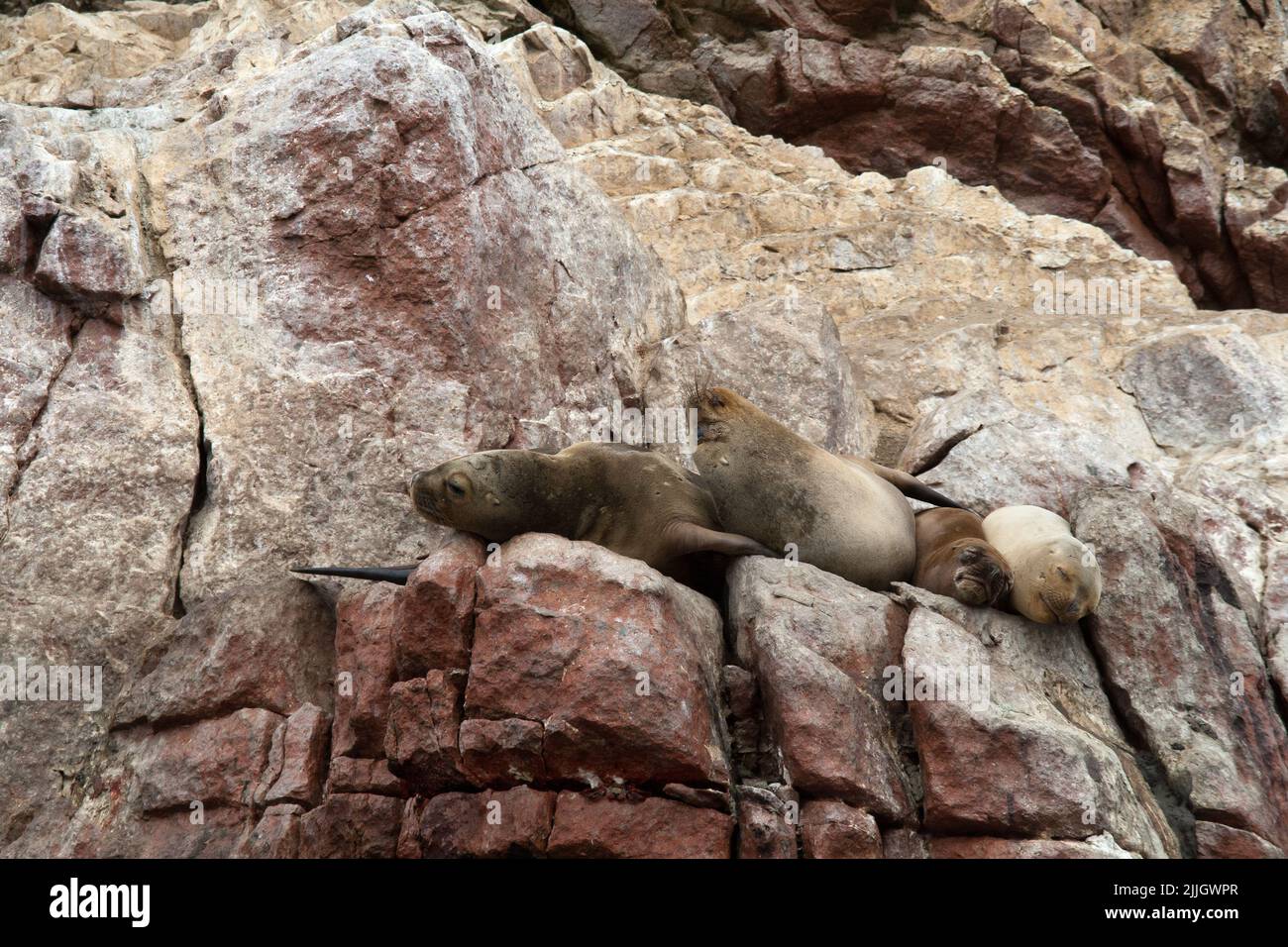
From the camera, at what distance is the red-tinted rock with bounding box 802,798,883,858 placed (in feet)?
17.8

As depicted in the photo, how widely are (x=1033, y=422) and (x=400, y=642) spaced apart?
16.8ft

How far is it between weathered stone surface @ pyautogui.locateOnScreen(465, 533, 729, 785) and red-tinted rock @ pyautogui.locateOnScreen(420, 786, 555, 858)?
20cm

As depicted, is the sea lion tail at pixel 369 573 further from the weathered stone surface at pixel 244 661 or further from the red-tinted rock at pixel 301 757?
the red-tinted rock at pixel 301 757

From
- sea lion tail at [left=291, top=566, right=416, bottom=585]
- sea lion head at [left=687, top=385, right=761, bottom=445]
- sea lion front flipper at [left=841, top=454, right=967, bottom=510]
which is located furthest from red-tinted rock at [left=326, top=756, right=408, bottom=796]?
sea lion front flipper at [left=841, top=454, right=967, bottom=510]

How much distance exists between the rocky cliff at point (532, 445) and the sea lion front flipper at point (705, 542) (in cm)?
20

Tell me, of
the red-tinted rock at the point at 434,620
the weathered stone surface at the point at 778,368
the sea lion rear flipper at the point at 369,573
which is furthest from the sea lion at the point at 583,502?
the weathered stone surface at the point at 778,368

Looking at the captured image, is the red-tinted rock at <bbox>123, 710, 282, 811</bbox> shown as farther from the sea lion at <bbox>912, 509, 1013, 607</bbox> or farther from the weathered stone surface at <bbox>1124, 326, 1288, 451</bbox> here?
the weathered stone surface at <bbox>1124, 326, 1288, 451</bbox>

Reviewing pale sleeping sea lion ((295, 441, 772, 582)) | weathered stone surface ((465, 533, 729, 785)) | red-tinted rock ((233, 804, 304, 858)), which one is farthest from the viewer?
pale sleeping sea lion ((295, 441, 772, 582))

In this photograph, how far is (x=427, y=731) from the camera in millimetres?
5793

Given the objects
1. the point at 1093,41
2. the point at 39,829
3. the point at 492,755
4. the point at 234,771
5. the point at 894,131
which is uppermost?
the point at 1093,41

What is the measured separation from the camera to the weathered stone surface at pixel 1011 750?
559 centimetres

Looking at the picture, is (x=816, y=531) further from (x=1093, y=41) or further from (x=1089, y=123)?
(x=1093, y=41)

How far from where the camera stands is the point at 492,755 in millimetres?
5625

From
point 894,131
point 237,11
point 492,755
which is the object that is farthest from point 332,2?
point 492,755
